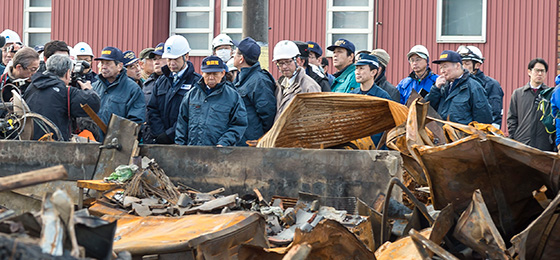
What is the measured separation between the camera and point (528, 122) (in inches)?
443

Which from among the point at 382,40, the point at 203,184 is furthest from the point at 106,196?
the point at 382,40

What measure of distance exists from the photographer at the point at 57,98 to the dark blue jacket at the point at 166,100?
1.15 metres

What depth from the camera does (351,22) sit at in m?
18.9

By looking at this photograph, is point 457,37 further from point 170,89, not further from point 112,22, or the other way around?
point 170,89

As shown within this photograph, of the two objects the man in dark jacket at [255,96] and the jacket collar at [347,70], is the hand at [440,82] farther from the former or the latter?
the man in dark jacket at [255,96]

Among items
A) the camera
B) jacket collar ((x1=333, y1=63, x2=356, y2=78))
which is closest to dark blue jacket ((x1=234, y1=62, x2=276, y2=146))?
jacket collar ((x1=333, y1=63, x2=356, y2=78))

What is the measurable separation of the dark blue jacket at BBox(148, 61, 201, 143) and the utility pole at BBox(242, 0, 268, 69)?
3.34 feet

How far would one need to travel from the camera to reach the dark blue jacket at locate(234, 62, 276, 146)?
→ 9055 millimetres

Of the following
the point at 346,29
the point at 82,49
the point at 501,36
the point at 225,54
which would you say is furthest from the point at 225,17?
the point at 225,54

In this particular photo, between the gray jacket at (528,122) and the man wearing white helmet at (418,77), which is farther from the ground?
the man wearing white helmet at (418,77)

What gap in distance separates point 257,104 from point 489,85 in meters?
3.66

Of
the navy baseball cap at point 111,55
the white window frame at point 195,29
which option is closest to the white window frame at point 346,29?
the white window frame at point 195,29

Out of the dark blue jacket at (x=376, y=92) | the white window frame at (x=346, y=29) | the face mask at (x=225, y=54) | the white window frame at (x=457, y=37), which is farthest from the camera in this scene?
the white window frame at (x=346, y=29)

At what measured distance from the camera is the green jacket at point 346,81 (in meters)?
9.52
